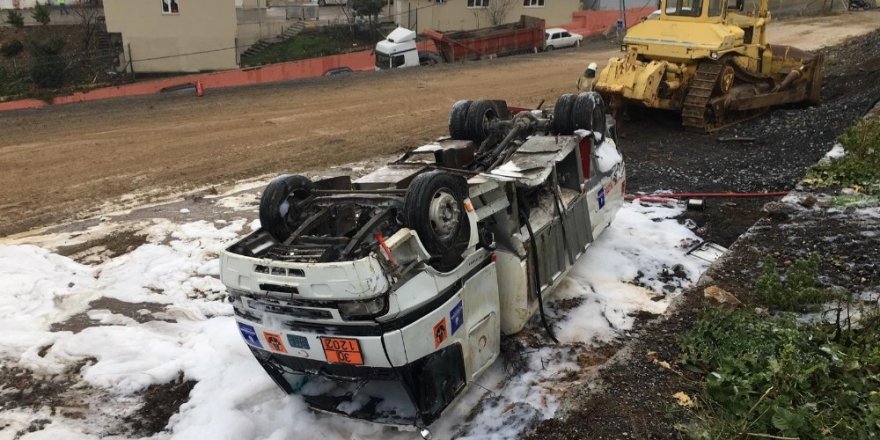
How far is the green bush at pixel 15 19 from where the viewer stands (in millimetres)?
28953

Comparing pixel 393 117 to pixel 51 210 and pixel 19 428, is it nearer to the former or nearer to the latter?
pixel 51 210

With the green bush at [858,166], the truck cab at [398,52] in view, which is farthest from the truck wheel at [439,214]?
the truck cab at [398,52]

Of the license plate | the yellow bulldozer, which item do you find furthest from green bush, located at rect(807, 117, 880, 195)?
the license plate

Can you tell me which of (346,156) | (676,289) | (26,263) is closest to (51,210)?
(26,263)

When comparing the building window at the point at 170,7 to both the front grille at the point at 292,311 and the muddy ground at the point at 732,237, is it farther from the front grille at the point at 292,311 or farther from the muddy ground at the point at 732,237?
the front grille at the point at 292,311

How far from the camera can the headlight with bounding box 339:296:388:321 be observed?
155 inches

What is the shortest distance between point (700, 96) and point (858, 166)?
14.6 feet

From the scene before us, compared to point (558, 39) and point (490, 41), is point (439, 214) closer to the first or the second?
point (490, 41)

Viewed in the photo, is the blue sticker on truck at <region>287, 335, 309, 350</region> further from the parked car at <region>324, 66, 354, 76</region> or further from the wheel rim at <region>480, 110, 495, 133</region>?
the parked car at <region>324, 66, 354, 76</region>

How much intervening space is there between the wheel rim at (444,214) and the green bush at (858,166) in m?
5.54

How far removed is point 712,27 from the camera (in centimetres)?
1258

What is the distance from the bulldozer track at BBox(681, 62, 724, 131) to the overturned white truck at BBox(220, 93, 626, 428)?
718cm

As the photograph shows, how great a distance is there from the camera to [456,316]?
445 centimetres

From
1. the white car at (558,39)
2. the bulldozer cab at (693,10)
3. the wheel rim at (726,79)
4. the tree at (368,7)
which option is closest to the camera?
the wheel rim at (726,79)
